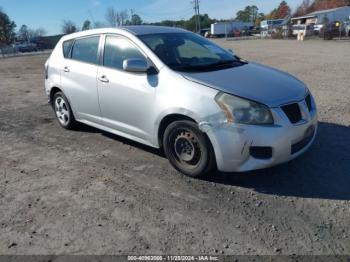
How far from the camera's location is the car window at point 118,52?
4820 mm

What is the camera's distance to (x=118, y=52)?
5.04m

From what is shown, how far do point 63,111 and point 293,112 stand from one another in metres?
4.11

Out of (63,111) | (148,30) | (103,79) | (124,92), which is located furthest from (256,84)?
(63,111)

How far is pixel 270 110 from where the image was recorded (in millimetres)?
3795

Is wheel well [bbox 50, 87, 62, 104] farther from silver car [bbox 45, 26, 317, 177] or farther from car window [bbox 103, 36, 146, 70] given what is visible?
car window [bbox 103, 36, 146, 70]

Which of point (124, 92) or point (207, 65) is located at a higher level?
point (207, 65)

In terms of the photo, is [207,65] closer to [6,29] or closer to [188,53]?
[188,53]

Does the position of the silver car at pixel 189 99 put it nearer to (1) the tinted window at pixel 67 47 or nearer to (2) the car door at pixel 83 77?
(2) the car door at pixel 83 77

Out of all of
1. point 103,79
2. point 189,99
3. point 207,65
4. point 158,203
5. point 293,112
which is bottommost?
point 158,203

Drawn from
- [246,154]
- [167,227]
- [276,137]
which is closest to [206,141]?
[246,154]

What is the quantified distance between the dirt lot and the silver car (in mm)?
334

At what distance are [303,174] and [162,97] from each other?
1904 mm

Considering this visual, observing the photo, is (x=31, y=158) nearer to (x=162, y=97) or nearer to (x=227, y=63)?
(x=162, y=97)

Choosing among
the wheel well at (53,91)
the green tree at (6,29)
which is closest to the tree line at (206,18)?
the green tree at (6,29)
